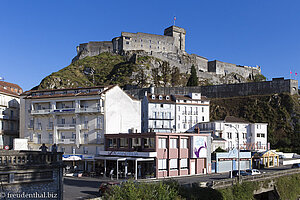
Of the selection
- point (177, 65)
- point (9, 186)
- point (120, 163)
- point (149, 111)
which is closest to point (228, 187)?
point (120, 163)

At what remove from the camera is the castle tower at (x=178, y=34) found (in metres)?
157

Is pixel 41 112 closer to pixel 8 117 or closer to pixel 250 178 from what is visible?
pixel 8 117

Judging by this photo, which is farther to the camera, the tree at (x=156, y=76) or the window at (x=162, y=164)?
the tree at (x=156, y=76)

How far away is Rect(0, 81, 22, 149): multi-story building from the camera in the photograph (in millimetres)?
60250

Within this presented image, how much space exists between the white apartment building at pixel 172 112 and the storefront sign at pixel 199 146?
30305 mm

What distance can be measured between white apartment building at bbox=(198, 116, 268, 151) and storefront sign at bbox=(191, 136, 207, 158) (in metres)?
25.8

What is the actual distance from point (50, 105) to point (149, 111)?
95.9 ft

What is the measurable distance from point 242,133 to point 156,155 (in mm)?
41064

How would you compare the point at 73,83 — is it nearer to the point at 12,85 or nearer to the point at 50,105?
the point at 12,85

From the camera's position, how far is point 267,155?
6384 centimetres

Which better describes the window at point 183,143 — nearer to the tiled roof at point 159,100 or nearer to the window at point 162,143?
the window at point 162,143

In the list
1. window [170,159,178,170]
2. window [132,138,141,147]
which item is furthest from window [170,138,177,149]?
window [132,138,141,147]

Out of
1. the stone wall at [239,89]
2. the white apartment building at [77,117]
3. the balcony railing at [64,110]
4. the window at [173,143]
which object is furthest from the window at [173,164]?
the stone wall at [239,89]

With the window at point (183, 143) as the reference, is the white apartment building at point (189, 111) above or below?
above
